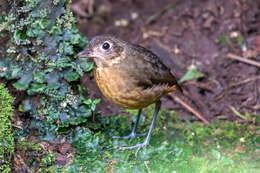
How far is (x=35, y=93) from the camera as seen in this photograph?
427 centimetres

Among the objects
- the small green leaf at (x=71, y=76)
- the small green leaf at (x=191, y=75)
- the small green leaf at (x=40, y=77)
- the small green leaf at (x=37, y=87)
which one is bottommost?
the small green leaf at (x=191, y=75)

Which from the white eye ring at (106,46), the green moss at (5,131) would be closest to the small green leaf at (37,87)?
the green moss at (5,131)

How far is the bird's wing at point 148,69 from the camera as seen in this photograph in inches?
173

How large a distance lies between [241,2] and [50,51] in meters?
4.55

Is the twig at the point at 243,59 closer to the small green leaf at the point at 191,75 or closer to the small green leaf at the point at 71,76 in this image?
the small green leaf at the point at 191,75

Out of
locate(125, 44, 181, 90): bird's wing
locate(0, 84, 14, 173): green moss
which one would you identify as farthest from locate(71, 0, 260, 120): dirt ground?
locate(0, 84, 14, 173): green moss

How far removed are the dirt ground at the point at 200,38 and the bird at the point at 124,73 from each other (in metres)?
1.57

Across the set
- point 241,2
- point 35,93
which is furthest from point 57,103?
point 241,2

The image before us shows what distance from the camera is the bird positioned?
13.8ft

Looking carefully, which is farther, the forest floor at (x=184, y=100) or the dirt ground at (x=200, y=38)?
the dirt ground at (x=200, y=38)

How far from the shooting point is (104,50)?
431 cm

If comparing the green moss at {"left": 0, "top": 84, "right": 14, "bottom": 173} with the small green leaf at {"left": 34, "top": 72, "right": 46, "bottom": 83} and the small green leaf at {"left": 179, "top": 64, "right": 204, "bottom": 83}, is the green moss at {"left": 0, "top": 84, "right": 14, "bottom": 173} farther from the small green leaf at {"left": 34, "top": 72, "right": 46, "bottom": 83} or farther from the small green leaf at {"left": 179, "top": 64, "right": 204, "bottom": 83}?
the small green leaf at {"left": 179, "top": 64, "right": 204, "bottom": 83}

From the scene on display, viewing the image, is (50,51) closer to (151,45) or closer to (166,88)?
(166,88)

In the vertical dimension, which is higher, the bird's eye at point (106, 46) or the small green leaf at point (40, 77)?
the bird's eye at point (106, 46)
